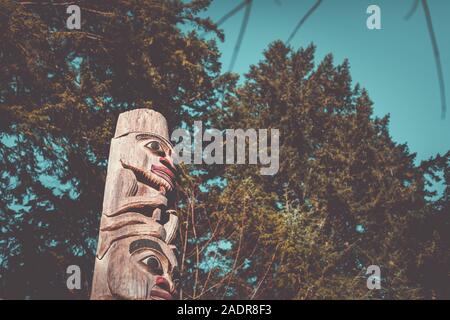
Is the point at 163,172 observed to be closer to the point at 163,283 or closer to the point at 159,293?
the point at 163,283

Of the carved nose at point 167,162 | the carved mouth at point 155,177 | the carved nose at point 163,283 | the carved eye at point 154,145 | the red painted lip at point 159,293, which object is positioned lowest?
the red painted lip at point 159,293

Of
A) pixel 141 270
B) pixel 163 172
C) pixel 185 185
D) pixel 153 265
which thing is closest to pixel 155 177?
pixel 163 172

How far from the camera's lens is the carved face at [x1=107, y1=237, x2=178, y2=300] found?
4.66m

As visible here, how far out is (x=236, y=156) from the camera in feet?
45.9

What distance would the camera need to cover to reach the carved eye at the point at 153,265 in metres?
4.89

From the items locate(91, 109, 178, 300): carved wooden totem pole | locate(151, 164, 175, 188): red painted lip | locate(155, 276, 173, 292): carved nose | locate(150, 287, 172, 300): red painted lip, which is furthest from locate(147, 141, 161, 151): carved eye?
locate(150, 287, 172, 300): red painted lip

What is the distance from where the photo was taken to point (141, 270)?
480 centimetres

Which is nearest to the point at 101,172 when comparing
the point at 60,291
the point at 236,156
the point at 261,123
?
the point at 60,291

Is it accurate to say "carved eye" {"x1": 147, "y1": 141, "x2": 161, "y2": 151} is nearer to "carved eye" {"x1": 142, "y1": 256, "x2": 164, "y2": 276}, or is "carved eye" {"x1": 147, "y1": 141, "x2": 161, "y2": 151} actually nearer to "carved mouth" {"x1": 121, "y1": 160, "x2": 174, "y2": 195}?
"carved mouth" {"x1": 121, "y1": 160, "x2": 174, "y2": 195}

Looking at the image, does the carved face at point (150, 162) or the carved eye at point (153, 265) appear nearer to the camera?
the carved eye at point (153, 265)

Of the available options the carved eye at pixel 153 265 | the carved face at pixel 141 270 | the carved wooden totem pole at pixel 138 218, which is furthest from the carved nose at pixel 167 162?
the carved eye at pixel 153 265

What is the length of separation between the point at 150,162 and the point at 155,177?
0.21 metres

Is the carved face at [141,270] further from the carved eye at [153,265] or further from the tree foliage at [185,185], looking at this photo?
the tree foliage at [185,185]

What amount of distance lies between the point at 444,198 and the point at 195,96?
8364 millimetres
